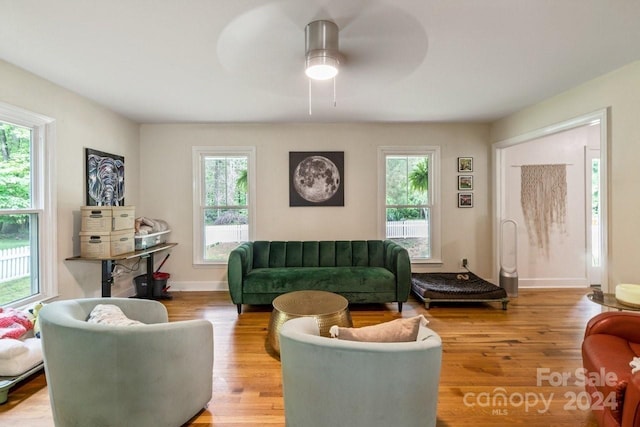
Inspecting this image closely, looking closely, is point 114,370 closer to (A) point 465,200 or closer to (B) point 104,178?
(B) point 104,178

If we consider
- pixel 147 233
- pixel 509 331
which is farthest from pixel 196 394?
pixel 509 331

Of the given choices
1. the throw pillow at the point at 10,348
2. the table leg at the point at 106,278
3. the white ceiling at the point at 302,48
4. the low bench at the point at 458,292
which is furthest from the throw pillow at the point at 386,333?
the table leg at the point at 106,278

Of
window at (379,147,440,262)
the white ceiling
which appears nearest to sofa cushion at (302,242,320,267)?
window at (379,147,440,262)

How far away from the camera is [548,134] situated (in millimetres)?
3488

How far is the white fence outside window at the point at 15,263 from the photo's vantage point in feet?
8.30

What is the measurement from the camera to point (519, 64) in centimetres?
251

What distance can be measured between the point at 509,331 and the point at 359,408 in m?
2.51

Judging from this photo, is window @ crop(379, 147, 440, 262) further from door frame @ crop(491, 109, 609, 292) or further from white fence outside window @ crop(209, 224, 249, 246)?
white fence outside window @ crop(209, 224, 249, 246)

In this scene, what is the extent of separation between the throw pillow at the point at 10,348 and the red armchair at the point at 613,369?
11.1ft

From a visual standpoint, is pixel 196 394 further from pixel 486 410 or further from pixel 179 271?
pixel 179 271

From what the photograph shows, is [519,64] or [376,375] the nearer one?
[376,375]

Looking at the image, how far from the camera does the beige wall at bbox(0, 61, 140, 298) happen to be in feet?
8.47

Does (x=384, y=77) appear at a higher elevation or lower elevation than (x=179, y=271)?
higher

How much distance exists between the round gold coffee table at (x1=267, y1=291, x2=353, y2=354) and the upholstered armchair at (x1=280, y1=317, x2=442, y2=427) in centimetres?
93
